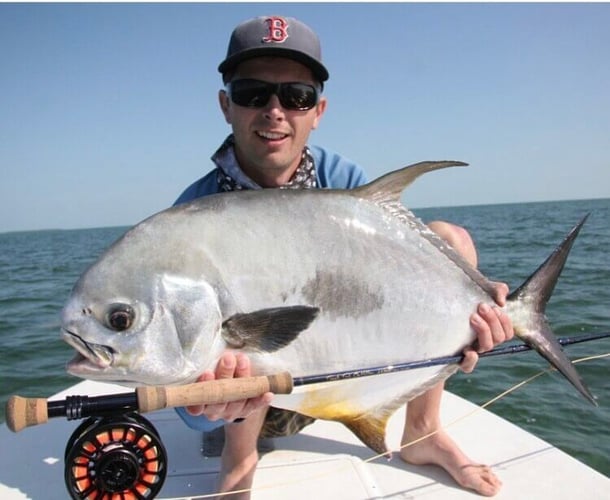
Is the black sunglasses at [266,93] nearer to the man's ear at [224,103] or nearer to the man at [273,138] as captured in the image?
the man at [273,138]

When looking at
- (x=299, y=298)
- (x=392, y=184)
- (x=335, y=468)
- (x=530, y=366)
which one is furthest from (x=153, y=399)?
(x=530, y=366)

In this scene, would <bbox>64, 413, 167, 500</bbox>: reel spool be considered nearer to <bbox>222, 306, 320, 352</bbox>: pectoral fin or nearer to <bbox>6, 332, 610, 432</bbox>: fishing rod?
<bbox>6, 332, 610, 432</bbox>: fishing rod

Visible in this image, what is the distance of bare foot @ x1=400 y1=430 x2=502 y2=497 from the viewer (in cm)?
245

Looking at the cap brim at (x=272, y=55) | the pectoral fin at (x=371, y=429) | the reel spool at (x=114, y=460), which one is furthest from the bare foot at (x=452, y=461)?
the cap brim at (x=272, y=55)

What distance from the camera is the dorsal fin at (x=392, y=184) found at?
76.8 inches

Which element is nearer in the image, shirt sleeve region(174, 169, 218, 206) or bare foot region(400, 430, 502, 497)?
bare foot region(400, 430, 502, 497)

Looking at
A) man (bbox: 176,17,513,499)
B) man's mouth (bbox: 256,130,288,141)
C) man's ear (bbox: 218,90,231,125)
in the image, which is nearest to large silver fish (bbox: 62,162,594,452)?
man (bbox: 176,17,513,499)

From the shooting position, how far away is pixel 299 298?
1.85 metres

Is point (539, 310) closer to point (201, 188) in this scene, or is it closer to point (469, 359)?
point (469, 359)

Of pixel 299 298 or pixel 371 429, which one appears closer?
pixel 299 298

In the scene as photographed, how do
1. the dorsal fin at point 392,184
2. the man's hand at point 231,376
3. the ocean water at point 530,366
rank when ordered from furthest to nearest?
1. the ocean water at point 530,366
2. the dorsal fin at point 392,184
3. the man's hand at point 231,376

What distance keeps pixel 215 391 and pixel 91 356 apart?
1.33ft

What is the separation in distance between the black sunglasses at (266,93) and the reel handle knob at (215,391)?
1.32 meters

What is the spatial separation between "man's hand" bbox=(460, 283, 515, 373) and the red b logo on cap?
1432 mm
